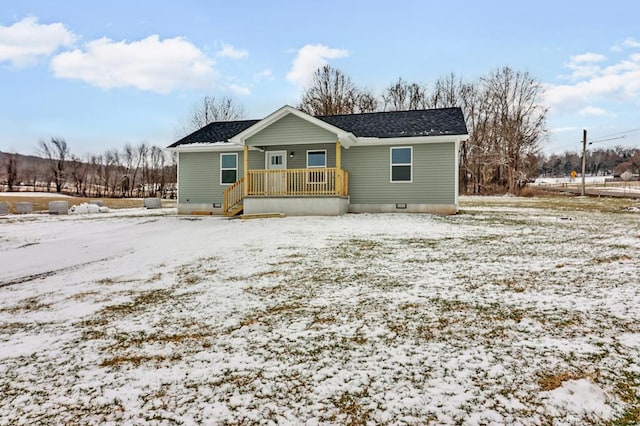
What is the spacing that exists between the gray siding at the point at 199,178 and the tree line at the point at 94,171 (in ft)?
126

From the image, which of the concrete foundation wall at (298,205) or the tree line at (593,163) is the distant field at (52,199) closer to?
the concrete foundation wall at (298,205)

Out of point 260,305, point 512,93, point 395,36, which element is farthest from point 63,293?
point 512,93

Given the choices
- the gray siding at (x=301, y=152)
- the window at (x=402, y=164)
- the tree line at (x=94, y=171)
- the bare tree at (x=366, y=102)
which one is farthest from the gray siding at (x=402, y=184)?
the tree line at (x=94, y=171)

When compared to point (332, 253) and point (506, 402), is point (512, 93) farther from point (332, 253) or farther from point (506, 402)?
point (506, 402)

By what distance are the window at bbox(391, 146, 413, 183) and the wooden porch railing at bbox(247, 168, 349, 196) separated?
2078mm

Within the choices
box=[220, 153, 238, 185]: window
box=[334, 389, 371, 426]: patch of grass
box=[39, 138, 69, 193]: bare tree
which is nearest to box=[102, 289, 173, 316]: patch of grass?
box=[334, 389, 371, 426]: patch of grass

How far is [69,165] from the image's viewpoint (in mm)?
58688

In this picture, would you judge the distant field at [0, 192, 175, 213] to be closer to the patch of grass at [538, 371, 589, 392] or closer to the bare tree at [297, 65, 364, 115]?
the bare tree at [297, 65, 364, 115]

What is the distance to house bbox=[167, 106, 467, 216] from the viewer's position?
1318 centimetres

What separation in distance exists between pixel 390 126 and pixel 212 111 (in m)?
30.5

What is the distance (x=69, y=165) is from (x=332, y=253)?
68104 mm

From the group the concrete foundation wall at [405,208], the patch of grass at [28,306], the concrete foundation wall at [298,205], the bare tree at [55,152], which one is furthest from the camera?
the bare tree at [55,152]

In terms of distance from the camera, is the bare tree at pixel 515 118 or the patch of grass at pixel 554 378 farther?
the bare tree at pixel 515 118

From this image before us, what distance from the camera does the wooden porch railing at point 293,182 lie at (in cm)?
1322
